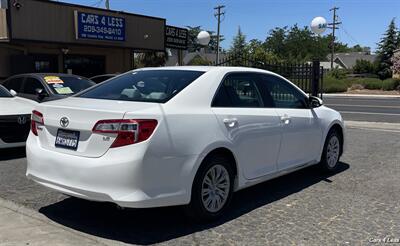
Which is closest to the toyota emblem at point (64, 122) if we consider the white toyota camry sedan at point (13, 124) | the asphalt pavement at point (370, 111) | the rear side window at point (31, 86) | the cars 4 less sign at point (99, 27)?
the white toyota camry sedan at point (13, 124)

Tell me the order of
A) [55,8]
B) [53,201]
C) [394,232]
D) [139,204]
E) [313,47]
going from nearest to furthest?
[139,204], [394,232], [53,201], [55,8], [313,47]

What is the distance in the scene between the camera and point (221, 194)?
4.93 m

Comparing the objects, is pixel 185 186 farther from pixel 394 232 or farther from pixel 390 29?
pixel 390 29

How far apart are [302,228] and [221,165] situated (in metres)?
1.02

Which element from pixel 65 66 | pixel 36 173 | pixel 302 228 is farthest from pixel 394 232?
pixel 65 66

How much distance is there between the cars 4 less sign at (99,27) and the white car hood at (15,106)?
31.2 ft

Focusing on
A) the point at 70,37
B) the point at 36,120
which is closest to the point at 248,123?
the point at 36,120

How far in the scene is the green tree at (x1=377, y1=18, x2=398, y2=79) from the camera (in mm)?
65000

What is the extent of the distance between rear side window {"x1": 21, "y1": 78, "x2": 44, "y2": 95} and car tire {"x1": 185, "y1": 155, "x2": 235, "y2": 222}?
6213mm

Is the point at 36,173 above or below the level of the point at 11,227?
above

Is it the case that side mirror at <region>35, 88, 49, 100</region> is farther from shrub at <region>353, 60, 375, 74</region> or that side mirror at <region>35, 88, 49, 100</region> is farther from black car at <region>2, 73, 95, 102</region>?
shrub at <region>353, 60, 375, 74</region>

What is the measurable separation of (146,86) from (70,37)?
1403 centimetres

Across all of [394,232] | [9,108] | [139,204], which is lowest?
[394,232]

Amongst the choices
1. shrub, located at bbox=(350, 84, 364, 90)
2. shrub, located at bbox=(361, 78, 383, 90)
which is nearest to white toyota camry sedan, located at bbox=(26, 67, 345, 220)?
shrub, located at bbox=(350, 84, 364, 90)
